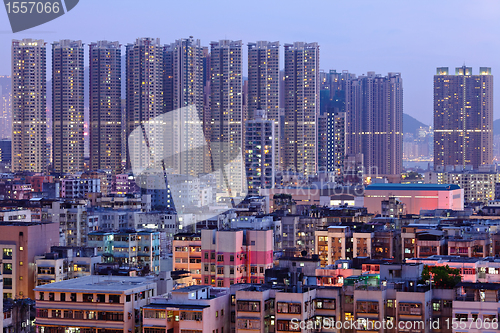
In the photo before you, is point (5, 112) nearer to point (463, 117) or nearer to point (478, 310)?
point (463, 117)

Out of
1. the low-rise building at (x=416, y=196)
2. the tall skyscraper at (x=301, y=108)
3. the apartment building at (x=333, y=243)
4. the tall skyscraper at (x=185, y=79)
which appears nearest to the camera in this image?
the apartment building at (x=333, y=243)

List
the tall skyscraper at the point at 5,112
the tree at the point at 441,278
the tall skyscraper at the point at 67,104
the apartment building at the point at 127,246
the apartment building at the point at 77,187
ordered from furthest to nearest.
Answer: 1. the tall skyscraper at the point at 5,112
2. the tall skyscraper at the point at 67,104
3. the apartment building at the point at 77,187
4. the apartment building at the point at 127,246
5. the tree at the point at 441,278

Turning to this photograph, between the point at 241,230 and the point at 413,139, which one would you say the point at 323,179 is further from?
the point at 413,139

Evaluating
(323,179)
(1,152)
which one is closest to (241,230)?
(323,179)

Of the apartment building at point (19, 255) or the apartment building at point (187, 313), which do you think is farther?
the apartment building at point (19, 255)

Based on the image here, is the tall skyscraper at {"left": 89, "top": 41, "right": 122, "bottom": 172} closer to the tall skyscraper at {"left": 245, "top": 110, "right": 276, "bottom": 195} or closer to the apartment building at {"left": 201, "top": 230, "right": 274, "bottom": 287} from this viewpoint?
the tall skyscraper at {"left": 245, "top": 110, "right": 276, "bottom": 195}

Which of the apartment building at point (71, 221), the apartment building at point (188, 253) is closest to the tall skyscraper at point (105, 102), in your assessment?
the apartment building at point (71, 221)

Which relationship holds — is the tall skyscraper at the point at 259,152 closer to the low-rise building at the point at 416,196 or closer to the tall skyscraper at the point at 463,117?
the low-rise building at the point at 416,196

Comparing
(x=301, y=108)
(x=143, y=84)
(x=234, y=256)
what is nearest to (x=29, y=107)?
(x=143, y=84)
